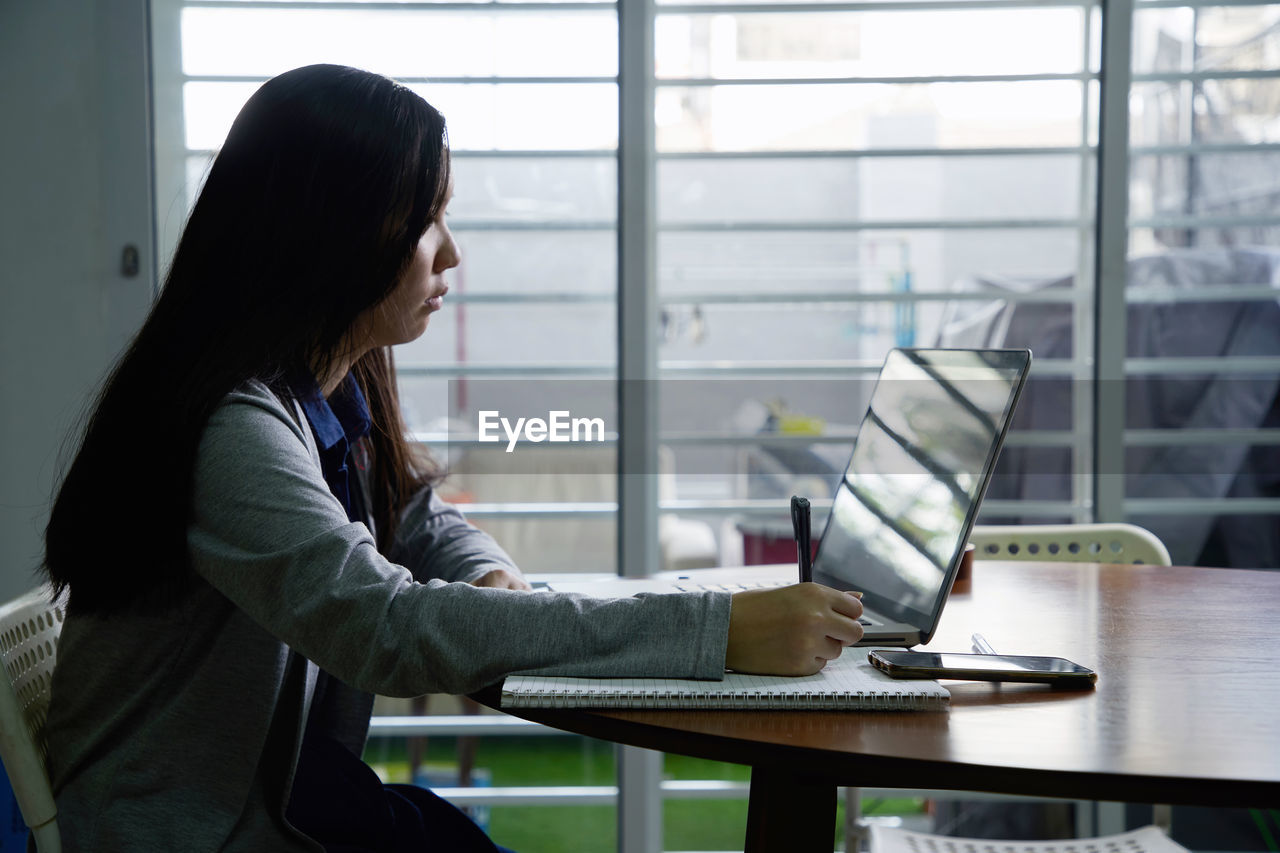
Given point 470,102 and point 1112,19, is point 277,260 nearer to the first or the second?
point 470,102

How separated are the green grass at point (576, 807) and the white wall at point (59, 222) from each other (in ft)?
2.91

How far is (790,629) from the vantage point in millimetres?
851

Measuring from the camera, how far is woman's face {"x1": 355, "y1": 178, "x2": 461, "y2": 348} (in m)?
A: 1.12

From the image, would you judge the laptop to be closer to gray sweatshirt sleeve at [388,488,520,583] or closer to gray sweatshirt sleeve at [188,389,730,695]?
gray sweatshirt sleeve at [388,488,520,583]

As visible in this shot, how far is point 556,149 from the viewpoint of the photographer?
7.04ft

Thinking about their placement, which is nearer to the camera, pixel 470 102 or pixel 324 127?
pixel 324 127

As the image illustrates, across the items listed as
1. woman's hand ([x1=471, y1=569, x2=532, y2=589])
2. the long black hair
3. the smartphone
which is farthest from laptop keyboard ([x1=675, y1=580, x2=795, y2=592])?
the long black hair

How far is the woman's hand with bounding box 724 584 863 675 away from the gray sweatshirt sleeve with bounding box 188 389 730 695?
0.02 meters

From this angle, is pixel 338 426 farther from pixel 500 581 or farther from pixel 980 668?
Answer: pixel 980 668

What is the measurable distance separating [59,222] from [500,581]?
1421 mm

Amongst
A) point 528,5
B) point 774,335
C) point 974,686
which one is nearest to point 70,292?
→ point 528,5

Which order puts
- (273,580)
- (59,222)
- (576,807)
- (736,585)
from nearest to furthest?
1. (273,580)
2. (736,585)
3. (59,222)
4. (576,807)

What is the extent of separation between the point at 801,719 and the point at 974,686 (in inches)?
6.9

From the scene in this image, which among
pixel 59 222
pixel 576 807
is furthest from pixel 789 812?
pixel 576 807
